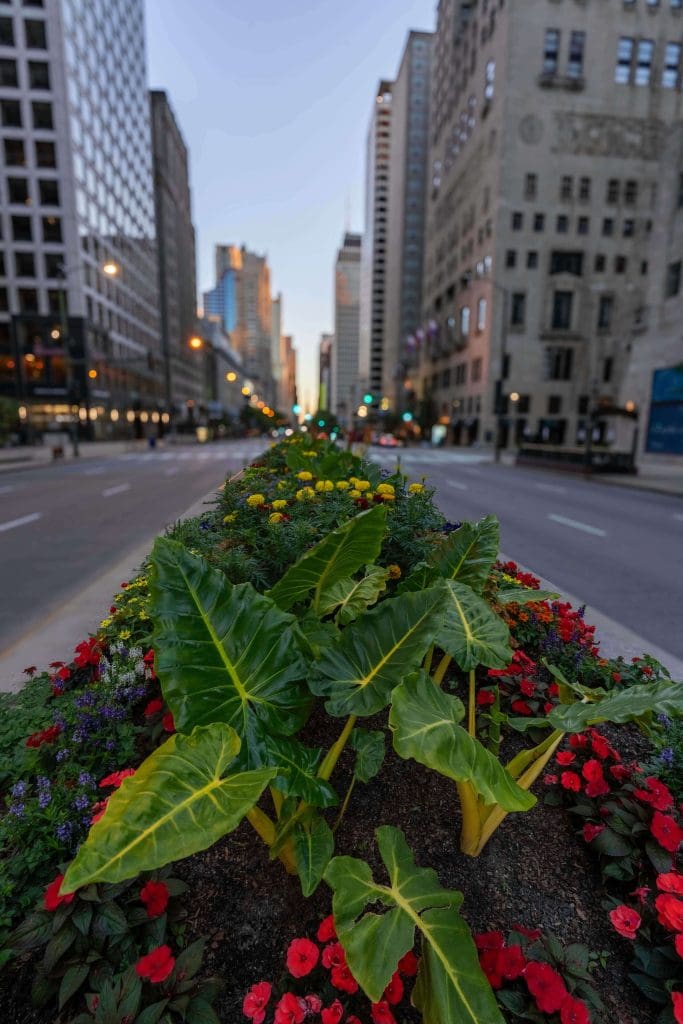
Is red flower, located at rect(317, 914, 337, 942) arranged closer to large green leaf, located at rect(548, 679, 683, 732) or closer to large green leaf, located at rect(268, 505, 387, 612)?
large green leaf, located at rect(548, 679, 683, 732)

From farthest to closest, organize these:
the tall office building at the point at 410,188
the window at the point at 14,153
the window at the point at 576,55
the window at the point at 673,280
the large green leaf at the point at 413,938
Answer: the tall office building at the point at 410,188
the window at the point at 576,55
the window at the point at 14,153
the window at the point at 673,280
the large green leaf at the point at 413,938

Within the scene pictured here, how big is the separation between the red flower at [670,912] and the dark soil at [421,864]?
0.28 meters

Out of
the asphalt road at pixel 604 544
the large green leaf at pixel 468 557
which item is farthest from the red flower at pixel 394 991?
the asphalt road at pixel 604 544

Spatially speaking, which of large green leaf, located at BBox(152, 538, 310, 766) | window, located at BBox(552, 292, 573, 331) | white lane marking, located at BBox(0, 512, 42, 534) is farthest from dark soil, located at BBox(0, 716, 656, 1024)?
window, located at BBox(552, 292, 573, 331)

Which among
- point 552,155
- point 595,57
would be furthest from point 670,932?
point 595,57

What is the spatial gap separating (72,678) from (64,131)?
201 ft

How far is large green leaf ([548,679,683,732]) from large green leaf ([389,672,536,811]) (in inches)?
13.6

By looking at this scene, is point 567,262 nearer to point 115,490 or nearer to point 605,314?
point 605,314

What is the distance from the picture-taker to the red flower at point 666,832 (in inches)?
75.4

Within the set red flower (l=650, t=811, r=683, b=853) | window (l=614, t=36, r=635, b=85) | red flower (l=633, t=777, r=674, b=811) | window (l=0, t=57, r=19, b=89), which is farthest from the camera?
window (l=614, t=36, r=635, b=85)

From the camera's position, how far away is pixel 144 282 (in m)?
73.4

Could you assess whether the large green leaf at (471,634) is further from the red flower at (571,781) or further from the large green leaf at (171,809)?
the large green leaf at (171,809)

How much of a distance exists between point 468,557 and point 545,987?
5.60 feet

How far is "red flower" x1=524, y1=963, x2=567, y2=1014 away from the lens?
1.48m
